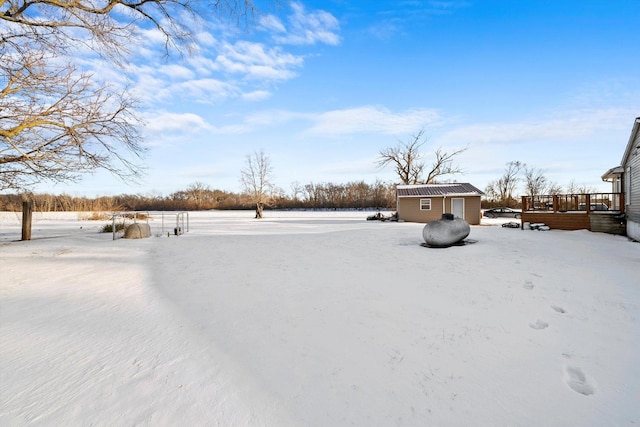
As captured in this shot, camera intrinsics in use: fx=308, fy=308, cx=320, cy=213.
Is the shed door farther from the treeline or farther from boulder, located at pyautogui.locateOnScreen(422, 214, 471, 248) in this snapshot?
the treeline

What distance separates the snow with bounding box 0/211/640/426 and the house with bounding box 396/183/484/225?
1343cm

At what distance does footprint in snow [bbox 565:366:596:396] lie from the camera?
2.76 metres

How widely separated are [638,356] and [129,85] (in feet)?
33.4

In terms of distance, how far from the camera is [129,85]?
748 cm

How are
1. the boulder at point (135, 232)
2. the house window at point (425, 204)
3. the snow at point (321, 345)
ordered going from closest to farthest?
the snow at point (321, 345)
the boulder at point (135, 232)
the house window at point (425, 204)

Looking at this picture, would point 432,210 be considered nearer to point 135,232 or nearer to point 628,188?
point 628,188

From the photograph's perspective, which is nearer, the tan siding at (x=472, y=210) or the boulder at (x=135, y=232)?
the boulder at (x=135, y=232)

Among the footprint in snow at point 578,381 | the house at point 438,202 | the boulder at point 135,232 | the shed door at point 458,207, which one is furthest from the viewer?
the shed door at point 458,207

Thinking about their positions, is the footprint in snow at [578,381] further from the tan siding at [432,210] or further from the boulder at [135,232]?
the tan siding at [432,210]

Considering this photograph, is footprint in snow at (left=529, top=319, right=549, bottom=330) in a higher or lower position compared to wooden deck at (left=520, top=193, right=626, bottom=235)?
lower

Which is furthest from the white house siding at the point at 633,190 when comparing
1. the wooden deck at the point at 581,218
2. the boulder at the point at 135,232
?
the boulder at the point at 135,232

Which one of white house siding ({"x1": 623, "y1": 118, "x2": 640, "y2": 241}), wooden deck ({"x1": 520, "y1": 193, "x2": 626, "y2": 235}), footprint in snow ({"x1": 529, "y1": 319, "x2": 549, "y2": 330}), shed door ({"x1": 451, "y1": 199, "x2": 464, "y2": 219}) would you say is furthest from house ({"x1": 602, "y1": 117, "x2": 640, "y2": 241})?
footprint in snow ({"x1": 529, "y1": 319, "x2": 549, "y2": 330})

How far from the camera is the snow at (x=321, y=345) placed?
242cm

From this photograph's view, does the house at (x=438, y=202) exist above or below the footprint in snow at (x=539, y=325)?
above
